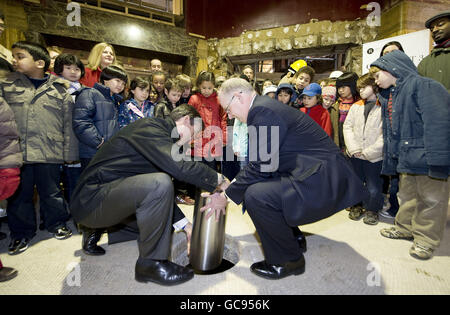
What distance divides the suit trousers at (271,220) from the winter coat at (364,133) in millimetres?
1603

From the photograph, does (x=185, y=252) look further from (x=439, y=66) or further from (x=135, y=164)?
(x=439, y=66)

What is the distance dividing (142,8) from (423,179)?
8.11m

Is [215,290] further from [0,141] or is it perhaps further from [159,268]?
[0,141]

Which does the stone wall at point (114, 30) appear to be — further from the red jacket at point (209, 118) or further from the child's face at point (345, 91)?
the child's face at point (345, 91)

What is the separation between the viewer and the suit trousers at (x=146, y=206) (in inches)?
60.4

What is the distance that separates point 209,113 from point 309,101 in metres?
1.38

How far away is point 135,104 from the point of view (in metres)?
2.90

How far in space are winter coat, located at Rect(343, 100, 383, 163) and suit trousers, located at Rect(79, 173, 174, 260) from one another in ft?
7.45

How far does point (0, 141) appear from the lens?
1.75 m

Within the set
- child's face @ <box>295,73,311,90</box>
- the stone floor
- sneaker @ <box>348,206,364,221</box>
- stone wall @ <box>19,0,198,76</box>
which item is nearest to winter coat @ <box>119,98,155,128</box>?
the stone floor

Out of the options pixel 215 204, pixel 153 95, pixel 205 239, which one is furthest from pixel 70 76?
pixel 205 239

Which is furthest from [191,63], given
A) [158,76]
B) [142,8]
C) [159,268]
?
[159,268]

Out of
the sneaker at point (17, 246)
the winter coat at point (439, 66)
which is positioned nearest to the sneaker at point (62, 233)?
the sneaker at point (17, 246)
